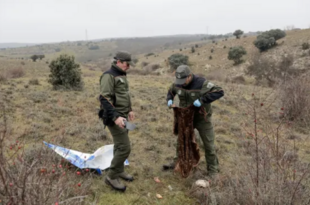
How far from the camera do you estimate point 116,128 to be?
312cm

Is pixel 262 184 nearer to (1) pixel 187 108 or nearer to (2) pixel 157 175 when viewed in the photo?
(1) pixel 187 108

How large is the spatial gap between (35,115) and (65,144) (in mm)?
2534

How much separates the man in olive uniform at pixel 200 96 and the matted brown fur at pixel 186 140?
138 millimetres

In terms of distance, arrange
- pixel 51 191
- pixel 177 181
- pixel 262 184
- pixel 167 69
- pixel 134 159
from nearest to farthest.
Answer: pixel 51 191
pixel 262 184
pixel 177 181
pixel 134 159
pixel 167 69

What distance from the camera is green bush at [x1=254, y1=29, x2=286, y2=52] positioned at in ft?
103

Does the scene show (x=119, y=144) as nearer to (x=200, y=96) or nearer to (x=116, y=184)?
(x=116, y=184)

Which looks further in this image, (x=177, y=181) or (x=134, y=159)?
(x=134, y=159)

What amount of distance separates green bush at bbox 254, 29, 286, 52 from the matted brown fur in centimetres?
3277

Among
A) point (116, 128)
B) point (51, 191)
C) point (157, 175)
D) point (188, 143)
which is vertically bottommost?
point (157, 175)

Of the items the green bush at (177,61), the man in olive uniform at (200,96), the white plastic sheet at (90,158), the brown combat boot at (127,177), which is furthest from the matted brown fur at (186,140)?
the green bush at (177,61)

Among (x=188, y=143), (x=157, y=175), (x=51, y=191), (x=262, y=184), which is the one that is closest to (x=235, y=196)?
(x=262, y=184)

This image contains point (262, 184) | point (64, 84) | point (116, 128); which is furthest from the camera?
point (64, 84)

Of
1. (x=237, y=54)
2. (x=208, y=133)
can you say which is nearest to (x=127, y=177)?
(x=208, y=133)

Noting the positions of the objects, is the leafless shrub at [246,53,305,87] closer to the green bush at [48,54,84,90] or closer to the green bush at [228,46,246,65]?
the green bush at [228,46,246,65]
